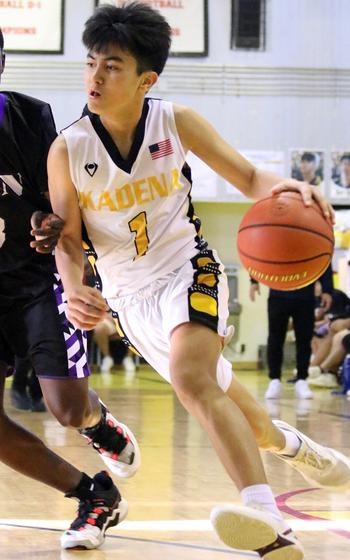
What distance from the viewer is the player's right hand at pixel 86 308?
3.11 metres

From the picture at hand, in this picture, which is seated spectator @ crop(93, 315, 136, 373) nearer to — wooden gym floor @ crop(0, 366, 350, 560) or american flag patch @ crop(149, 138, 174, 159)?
wooden gym floor @ crop(0, 366, 350, 560)

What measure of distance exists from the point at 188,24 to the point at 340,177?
136 inches

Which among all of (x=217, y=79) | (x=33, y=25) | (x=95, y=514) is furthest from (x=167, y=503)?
(x=33, y=25)

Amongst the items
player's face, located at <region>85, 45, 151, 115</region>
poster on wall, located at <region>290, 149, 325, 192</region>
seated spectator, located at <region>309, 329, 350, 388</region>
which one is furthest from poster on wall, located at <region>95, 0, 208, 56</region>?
player's face, located at <region>85, 45, 151, 115</region>

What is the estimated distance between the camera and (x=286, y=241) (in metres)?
3.48

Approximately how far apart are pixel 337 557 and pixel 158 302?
1065 millimetres

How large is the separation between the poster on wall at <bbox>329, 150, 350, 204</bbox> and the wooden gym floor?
28.5 ft

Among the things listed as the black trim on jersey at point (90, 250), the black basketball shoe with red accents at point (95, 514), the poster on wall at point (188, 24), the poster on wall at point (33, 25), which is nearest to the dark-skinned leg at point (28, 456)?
the black basketball shoe with red accents at point (95, 514)

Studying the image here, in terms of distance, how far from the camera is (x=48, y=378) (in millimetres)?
3600

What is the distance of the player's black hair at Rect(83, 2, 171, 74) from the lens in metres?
3.35

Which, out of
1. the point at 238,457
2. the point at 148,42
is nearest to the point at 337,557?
the point at 238,457

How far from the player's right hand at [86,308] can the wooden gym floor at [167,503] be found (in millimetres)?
859

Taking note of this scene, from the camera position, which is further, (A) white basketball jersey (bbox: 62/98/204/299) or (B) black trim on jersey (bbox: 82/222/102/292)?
(B) black trim on jersey (bbox: 82/222/102/292)

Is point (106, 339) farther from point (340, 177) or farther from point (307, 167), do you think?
point (340, 177)
